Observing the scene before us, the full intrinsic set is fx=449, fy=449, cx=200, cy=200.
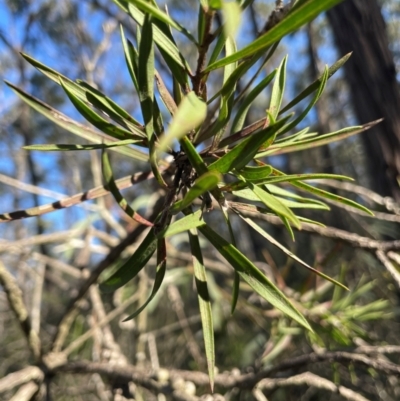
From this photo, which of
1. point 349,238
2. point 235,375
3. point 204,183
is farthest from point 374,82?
point 204,183

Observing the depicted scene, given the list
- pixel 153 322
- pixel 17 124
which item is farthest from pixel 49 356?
pixel 17 124

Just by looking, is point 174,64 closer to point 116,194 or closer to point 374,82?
point 116,194

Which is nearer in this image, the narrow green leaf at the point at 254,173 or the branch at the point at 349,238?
the narrow green leaf at the point at 254,173

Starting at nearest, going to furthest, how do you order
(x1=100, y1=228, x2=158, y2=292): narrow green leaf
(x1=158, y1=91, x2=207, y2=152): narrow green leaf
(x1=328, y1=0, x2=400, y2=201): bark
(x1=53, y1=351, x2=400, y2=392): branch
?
1. (x1=158, y1=91, x2=207, y2=152): narrow green leaf
2. (x1=100, y1=228, x2=158, y2=292): narrow green leaf
3. (x1=53, y1=351, x2=400, y2=392): branch
4. (x1=328, y1=0, x2=400, y2=201): bark

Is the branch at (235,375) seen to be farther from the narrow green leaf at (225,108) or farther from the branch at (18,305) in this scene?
the narrow green leaf at (225,108)

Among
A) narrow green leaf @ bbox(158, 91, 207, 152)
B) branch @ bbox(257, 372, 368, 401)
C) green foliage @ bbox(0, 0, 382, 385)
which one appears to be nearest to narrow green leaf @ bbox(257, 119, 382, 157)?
green foliage @ bbox(0, 0, 382, 385)

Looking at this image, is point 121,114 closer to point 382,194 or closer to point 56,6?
point 382,194

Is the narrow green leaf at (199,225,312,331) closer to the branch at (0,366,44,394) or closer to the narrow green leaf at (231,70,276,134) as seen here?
the narrow green leaf at (231,70,276,134)

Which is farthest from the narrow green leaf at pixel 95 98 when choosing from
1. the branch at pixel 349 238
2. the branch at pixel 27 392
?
the branch at pixel 27 392
